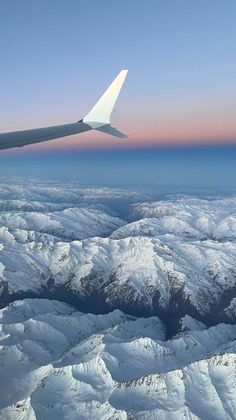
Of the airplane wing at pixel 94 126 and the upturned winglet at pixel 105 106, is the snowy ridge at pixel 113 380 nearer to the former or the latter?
the airplane wing at pixel 94 126

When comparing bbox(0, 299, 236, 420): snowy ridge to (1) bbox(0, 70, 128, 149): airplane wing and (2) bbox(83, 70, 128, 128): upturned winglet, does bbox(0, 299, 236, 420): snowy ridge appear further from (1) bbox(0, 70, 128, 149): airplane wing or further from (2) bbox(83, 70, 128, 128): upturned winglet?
(2) bbox(83, 70, 128, 128): upturned winglet

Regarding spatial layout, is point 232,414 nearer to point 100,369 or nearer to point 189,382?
point 189,382

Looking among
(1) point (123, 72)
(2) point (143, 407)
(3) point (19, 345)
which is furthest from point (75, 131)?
(3) point (19, 345)

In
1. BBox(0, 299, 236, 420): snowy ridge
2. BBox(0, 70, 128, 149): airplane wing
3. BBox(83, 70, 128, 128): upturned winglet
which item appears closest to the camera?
BBox(0, 70, 128, 149): airplane wing

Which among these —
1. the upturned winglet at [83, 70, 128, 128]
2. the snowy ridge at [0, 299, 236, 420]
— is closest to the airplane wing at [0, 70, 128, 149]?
the upturned winglet at [83, 70, 128, 128]

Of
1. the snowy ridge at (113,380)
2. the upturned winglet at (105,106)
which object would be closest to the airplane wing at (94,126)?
the upturned winglet at (105,106)

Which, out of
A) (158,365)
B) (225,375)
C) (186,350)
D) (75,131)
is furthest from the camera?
(186,350)

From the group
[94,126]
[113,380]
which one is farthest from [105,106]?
[113,380]

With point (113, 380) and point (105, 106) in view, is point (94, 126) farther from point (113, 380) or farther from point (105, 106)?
point (113, 380)
